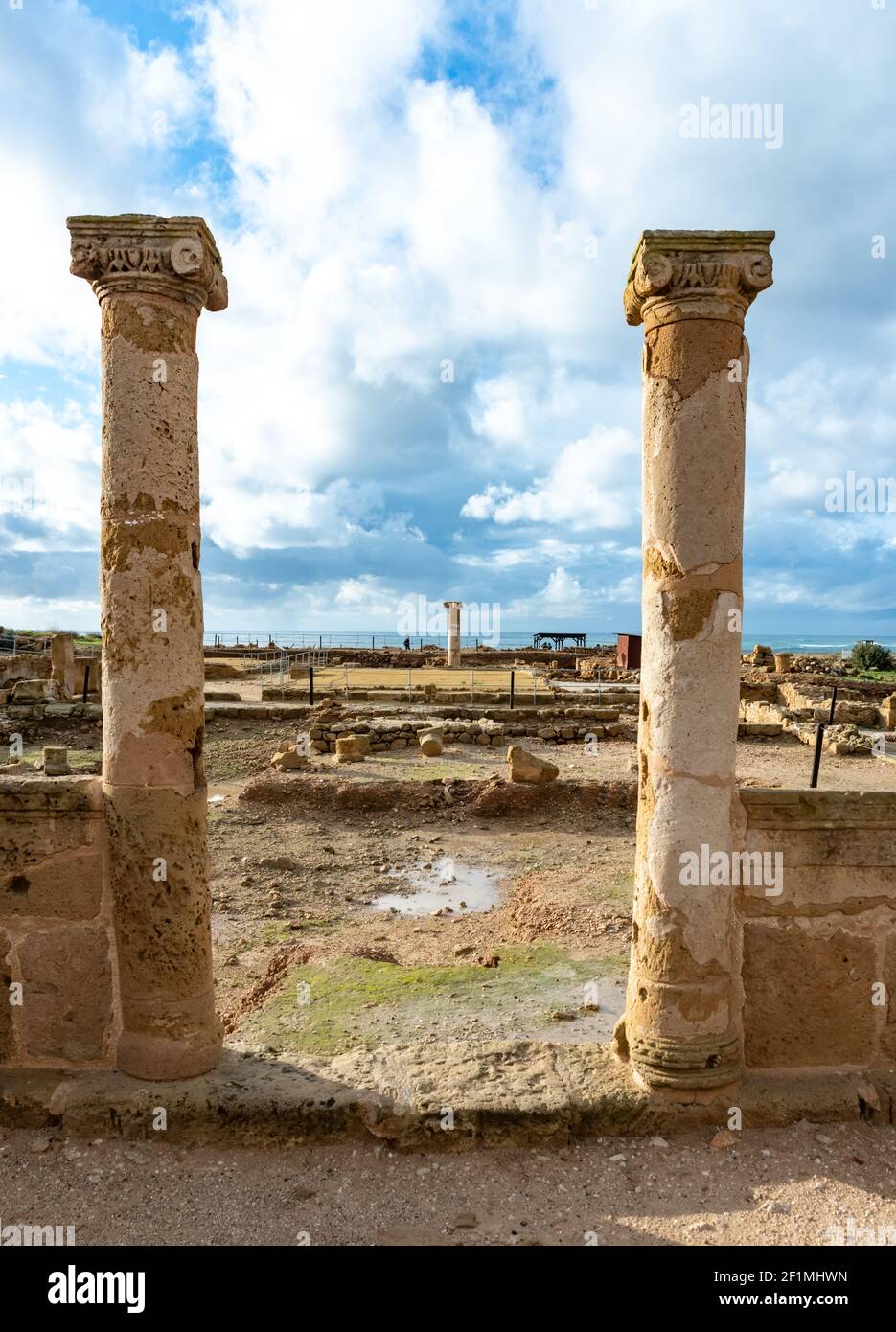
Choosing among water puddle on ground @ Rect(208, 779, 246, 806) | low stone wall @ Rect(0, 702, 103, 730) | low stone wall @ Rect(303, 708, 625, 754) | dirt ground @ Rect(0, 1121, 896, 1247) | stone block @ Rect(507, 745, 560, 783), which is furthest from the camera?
low stone wall @ Rect(0, 702, 103, 730)

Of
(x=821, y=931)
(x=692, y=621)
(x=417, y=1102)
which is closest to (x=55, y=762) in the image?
(x=417, y=1102)

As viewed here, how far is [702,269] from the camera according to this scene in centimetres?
375

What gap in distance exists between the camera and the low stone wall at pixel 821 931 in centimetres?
396

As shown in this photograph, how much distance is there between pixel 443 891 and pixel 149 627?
5.60m

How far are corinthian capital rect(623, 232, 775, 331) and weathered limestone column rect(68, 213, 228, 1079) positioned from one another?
215 centimetres

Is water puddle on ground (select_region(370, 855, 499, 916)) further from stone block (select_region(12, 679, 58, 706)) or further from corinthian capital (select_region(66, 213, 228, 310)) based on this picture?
stone block (select_region(12, 679, 58, 706))

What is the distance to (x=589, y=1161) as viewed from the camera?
359cm

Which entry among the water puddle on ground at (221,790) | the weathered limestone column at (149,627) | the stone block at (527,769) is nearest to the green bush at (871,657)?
the stone block at (527,769)

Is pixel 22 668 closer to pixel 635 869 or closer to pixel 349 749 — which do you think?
pixel 349 749

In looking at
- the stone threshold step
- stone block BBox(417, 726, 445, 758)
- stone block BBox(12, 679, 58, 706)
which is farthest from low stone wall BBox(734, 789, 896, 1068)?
stone block BBox(12, 679, 58, 706)

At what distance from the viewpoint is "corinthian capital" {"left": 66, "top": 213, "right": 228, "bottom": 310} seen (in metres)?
3.86
